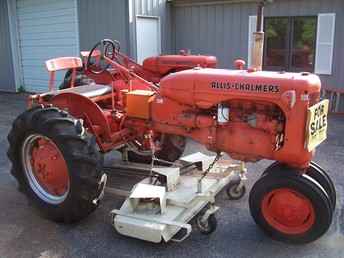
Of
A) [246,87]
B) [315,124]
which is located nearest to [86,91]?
[246,87]

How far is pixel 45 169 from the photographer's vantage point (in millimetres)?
3730

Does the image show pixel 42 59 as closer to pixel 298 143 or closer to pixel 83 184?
pixel 83 184

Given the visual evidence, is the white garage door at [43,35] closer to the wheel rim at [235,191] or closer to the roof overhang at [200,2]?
the roof overhang at [200,2]

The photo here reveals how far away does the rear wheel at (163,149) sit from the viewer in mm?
4234

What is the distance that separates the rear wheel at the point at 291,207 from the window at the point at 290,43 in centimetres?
620

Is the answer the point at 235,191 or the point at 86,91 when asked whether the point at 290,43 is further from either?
the point at 86,91

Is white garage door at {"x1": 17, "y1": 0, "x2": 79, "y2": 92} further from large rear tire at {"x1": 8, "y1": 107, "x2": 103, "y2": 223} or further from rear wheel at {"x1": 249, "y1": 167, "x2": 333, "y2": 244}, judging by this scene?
rear wheel at {"x1": 249, "y1": 167, "x2": 333, "y2": 244}

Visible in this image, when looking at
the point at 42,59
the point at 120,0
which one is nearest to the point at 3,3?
the point at 42,59

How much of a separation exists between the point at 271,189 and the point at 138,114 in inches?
54.6

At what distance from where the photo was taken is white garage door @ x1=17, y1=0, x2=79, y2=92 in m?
10.5

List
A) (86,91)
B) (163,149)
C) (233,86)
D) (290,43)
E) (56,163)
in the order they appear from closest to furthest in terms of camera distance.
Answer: (233,86) < (56,163) < (86,91) < (163,149) < (290,43)

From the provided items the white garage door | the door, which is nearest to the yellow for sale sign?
the door

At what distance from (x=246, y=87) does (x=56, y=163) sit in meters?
1.73

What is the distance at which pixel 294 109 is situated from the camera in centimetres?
304
